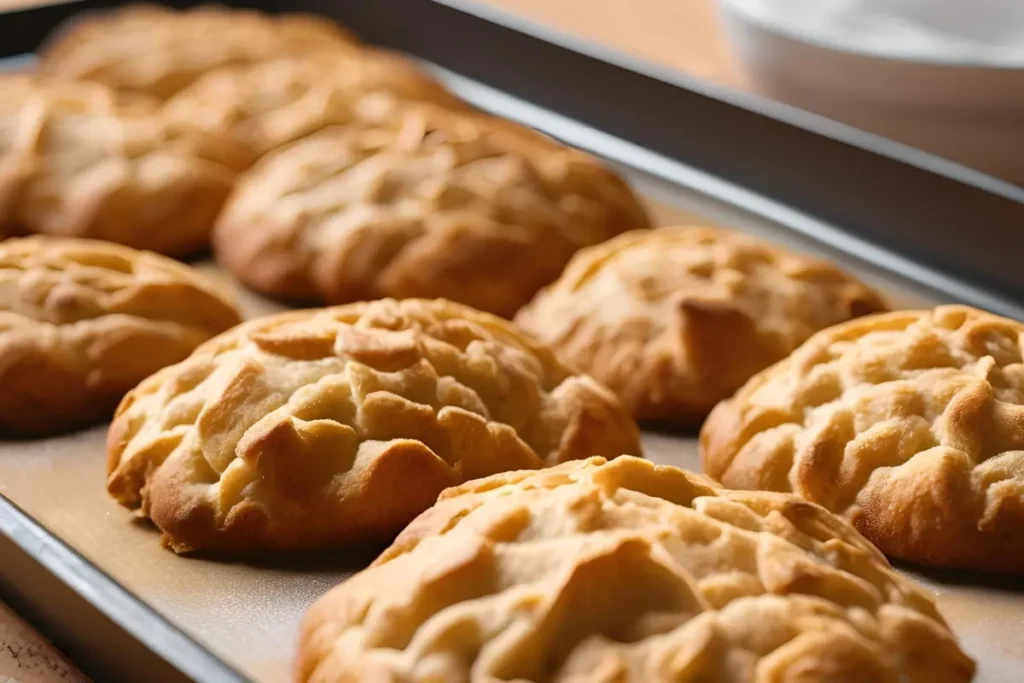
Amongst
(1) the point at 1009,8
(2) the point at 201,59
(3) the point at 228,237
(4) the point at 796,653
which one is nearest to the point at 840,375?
(4) the point at 796,653

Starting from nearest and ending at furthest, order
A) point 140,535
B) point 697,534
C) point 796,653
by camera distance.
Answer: point 796,653 < point 697,534 < point 140,535

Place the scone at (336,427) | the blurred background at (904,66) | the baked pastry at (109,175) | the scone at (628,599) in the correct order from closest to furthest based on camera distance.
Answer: the scone at (628,599) → the scone at (336,427) → the baked pastry at (109,175) → the blurred background at (904,66)

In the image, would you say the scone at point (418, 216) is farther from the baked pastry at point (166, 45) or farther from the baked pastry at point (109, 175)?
the baked pastry at point (166, 45)

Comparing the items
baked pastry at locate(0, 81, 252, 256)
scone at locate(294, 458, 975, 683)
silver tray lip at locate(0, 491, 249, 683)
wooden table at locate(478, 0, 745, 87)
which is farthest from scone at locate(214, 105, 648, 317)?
wooden table at locate(478, 0, 745, 87)

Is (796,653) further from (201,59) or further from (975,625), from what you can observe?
(201,59)

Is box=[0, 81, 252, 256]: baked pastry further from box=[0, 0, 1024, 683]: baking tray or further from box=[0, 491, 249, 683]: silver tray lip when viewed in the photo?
Answer: box=[0, 491, 249, 683]: silver tray lip

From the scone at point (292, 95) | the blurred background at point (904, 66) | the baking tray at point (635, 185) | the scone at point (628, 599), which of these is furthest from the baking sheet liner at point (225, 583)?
the blurred background at point (904, 66)

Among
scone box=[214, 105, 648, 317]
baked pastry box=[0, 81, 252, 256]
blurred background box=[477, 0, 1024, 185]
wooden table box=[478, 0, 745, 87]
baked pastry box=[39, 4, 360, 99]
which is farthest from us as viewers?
wooden table box=[478, 0, 745, 87]
